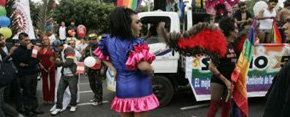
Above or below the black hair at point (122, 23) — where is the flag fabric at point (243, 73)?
below

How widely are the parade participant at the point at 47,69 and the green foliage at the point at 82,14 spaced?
13.2 meters

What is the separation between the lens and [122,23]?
2859mm

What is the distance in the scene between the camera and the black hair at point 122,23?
286 cm

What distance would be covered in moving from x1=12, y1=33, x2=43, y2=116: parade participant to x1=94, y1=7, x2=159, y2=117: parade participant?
12.0ft

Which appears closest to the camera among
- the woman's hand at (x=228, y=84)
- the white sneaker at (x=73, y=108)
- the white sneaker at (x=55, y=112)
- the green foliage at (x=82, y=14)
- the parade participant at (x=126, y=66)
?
the parade participant at (x=126, y=66)

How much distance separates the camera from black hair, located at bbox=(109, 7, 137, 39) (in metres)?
2.86

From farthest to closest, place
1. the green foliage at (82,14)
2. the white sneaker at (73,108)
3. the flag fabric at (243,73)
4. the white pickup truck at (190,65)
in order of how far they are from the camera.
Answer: the green foliage at (82,14) < the white sneaker at (73,108) < the white pickup truck at (190,65) < the flag fabric at (243,73)

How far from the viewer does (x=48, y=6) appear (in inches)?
505

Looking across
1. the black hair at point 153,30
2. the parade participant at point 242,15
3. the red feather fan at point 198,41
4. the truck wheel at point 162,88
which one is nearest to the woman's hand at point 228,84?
the red feather fan at point 198,41

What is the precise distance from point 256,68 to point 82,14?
52.4 ft

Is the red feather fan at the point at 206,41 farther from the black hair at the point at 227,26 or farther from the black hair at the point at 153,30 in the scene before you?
the black hair at the point at 153,30

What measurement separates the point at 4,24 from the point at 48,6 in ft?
21.9

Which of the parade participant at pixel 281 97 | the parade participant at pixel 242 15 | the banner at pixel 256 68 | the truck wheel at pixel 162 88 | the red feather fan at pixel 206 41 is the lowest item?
the truck wheel at pixel 162 88

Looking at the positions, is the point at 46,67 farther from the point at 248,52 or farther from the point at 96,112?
the point at 248,52
